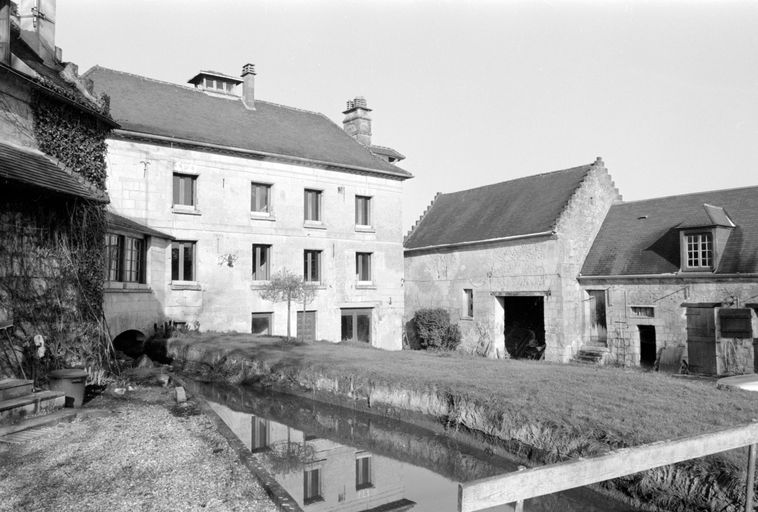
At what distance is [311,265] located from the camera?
2578 cm

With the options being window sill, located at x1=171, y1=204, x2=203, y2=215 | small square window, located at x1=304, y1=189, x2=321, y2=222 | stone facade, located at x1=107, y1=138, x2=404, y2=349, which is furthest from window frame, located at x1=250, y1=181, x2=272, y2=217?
window sill, located at x1=171, y1=204, x2=203, y2=215

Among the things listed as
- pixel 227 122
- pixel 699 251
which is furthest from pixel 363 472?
pixel 227 122

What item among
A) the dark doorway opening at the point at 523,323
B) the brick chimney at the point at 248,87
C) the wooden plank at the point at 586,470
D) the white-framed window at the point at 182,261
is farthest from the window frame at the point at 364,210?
the wooden plank at the point at 586,470

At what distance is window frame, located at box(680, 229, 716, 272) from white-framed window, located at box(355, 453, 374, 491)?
16.6m

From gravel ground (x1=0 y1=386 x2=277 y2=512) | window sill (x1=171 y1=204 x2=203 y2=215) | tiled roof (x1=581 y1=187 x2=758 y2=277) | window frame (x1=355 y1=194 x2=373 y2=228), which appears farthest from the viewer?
window frame (x1=355 y1=194 x2=373 y2=228)

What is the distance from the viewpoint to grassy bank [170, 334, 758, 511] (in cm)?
699

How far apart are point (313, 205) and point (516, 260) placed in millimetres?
9838

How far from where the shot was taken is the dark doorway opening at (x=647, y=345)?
885 inches

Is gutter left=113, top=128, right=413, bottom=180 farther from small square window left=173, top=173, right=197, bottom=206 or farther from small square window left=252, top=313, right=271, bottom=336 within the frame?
small square window left=252, top=313, right=271, bottom=336

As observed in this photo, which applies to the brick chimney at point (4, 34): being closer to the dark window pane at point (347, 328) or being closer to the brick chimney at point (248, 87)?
the brick chimney at point (248, 87)

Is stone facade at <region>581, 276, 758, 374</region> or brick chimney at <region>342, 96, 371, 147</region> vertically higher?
brick chimney at <region>342, 96, 371, 147</region>

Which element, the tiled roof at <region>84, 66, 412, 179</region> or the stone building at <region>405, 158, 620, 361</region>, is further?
the stone building at <region>405, 158, 620, 361</region>

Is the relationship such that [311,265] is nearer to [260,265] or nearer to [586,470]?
[260,265]

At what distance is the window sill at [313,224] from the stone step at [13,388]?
16.4 m
